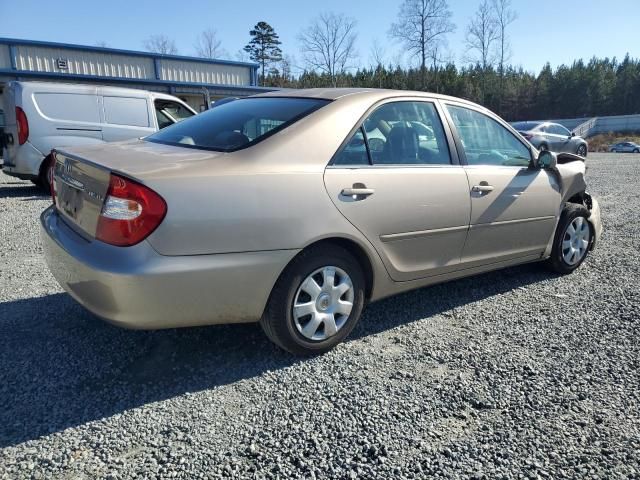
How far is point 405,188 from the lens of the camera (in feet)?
10.2

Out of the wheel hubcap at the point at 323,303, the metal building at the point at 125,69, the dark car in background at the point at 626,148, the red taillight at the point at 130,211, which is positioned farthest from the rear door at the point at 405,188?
the dark car in background at the point at 626,148

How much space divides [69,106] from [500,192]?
25.0 ft

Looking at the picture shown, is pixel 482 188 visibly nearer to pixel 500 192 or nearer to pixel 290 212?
pixel 500 192

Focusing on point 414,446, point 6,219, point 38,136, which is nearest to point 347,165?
point 414,446

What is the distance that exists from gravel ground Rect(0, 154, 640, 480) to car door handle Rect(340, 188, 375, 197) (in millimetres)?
975

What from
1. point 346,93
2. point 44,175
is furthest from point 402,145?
point 44,175

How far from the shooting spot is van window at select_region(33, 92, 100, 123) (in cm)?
819

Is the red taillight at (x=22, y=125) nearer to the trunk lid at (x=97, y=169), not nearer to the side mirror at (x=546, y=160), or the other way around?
the trunk lid at (x=97, y=169)

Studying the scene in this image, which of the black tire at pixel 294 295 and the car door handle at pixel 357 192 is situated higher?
the car door handle at pixel 357 192

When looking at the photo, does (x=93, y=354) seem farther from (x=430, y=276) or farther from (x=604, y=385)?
(x=604, y=385)

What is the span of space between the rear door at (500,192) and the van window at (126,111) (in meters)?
7.04

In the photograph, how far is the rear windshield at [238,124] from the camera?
114 inches

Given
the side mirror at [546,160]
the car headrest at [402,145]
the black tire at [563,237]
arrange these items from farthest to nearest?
the black tire at [563,237], the side mirror at [546,160], the car headrest at [402,145]

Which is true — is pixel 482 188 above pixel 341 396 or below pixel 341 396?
above
